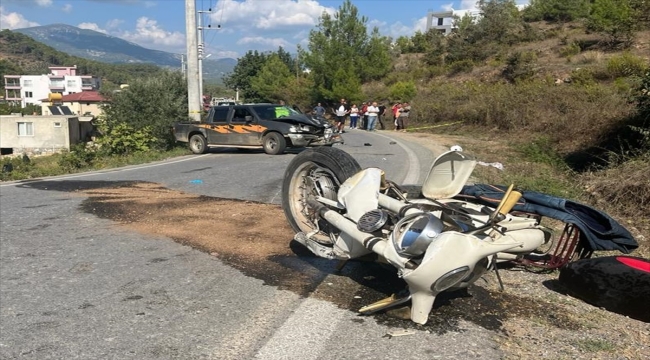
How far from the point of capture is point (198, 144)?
57.6ft

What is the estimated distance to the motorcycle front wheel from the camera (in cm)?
480

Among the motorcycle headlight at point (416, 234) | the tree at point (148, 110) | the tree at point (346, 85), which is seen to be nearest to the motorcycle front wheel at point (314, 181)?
the motorcycle headlight at point (416, 234)

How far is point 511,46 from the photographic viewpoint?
148 feet

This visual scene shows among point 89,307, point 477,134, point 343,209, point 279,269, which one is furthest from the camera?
point 477,134

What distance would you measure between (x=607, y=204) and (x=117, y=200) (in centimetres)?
719

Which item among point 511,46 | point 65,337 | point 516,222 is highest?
point 511,46

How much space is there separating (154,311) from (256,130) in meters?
12.8

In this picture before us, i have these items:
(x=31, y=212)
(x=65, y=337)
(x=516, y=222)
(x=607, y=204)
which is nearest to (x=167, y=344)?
(x=65, y=337)

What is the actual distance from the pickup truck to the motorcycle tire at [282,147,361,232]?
34.8 feet

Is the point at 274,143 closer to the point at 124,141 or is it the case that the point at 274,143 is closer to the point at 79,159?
the point at 124,141

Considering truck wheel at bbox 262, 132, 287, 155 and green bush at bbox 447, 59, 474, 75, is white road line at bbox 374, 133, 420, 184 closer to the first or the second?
truck wheel at bbox 262, 132, 287, 155

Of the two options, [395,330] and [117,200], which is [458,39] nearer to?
[117,200]

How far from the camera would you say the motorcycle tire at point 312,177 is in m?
4.81

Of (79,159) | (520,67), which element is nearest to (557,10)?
(520,67)
